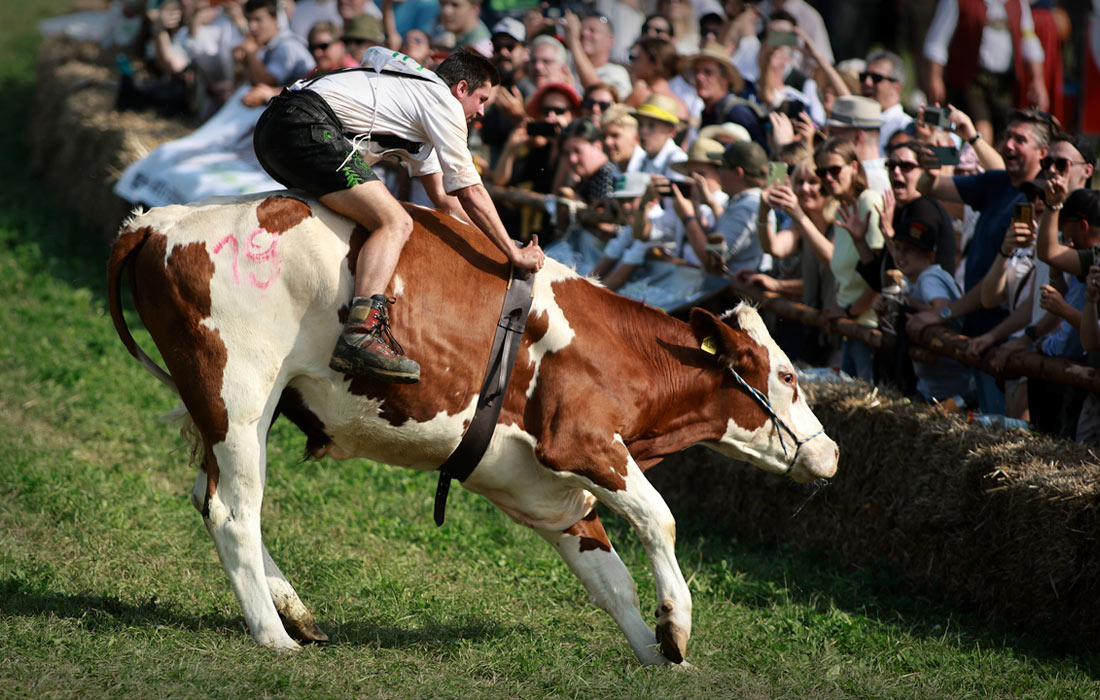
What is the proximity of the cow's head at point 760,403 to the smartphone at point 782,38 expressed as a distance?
5135mm

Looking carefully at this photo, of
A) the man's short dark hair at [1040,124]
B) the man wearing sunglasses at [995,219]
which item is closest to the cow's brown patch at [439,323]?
the man wearing sunglasses at [995,219]

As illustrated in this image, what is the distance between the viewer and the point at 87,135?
15.5 m

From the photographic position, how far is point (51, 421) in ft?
27.2

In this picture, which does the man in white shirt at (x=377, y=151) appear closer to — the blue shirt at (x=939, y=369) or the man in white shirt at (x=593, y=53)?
the blue shirt at (x=939, y=369)

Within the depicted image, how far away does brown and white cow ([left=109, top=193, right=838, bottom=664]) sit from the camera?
505 centimetres

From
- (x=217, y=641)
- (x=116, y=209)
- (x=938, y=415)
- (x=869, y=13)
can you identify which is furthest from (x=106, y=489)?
(x=869, y=13)

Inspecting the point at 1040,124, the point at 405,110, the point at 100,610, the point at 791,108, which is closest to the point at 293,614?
the point at 100,610

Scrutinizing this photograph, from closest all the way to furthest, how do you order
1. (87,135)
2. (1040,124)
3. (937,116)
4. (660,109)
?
(1040,124), (937,116), (660,109), (87,135)

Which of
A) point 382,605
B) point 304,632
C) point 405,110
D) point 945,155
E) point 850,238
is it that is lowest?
point 382,605

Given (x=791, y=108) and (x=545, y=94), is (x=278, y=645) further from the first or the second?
(x=545, y=94)

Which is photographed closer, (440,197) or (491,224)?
(491,224)

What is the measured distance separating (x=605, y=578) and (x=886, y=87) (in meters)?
5.55

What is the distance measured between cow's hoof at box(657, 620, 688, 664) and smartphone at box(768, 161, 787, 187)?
11.6 ft

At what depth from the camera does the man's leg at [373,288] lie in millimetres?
4871
